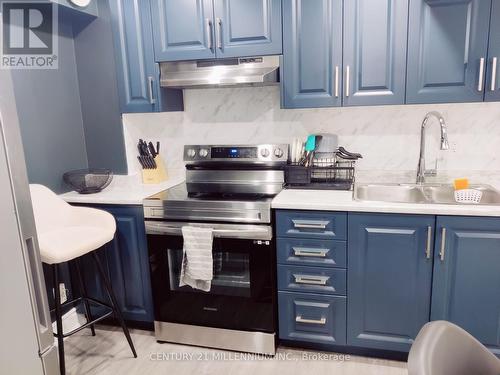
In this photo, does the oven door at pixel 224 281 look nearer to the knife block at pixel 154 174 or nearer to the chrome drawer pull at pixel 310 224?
the chrome drawer pull at pixel 310 224

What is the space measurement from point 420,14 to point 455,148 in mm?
842

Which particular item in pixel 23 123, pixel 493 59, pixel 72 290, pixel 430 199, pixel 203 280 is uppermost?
pixel 493 59

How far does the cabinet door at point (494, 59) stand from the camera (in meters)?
1.95

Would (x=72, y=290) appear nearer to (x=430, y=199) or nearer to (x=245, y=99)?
(x=245, y=99)

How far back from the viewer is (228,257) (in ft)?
7.21

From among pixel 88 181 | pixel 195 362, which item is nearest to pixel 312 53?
pixel 88 181

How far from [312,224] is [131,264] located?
1156 mm

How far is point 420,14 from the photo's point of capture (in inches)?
80.0

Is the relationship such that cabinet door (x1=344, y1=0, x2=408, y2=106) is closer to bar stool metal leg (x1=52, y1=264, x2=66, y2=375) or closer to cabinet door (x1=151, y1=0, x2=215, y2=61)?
cabinet door (x1=151, y1=0, x2=215, y2=61)

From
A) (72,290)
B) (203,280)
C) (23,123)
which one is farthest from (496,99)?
(72,290)

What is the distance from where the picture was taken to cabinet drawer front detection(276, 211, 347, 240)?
2045mm

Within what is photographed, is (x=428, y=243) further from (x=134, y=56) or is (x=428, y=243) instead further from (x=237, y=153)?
(x=134, y=56)

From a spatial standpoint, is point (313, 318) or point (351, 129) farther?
point (351, 129)

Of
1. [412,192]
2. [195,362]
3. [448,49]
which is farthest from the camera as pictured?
[412,192]
